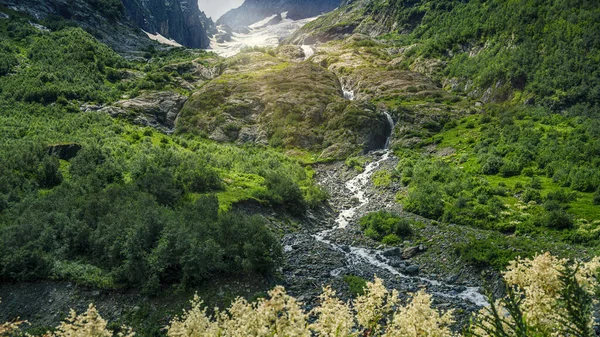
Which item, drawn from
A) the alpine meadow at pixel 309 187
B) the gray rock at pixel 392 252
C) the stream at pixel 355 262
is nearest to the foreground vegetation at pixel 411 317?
the alpine meadow at pixel 309 187

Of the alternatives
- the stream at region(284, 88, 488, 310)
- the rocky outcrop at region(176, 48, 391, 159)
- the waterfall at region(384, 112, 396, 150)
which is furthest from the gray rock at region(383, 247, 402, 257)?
the waterfall at region(384, 112, 396, 150)

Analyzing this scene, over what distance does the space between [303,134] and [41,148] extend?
59.5 m

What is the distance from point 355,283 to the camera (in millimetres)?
31562

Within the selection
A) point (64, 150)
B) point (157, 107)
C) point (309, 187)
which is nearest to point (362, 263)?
point (309, 187)

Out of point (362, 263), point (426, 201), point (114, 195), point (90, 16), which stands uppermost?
point (90, 16)

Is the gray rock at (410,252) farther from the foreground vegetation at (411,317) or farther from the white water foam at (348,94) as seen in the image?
the white water foam at (348,94)

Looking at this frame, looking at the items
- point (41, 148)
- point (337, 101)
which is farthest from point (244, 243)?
point (337, 101)

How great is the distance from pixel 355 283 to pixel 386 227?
17.9m

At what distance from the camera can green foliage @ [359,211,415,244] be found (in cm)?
4647

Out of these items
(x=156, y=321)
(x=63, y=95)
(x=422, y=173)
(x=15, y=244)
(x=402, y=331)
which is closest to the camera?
(x=402, y=331)

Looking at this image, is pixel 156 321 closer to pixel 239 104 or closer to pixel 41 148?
pixel 41 148

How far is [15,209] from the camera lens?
37.9m

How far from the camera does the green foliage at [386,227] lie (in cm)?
4647

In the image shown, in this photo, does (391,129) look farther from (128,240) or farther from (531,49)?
(128,240)
